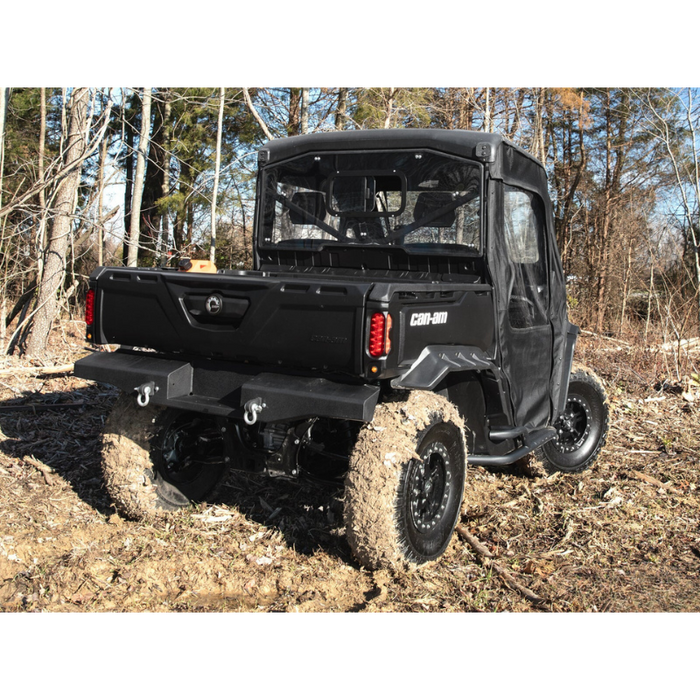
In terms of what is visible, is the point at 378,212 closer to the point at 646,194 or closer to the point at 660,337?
the point at 660,337

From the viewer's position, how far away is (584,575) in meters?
4.15

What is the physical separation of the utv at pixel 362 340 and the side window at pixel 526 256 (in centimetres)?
2

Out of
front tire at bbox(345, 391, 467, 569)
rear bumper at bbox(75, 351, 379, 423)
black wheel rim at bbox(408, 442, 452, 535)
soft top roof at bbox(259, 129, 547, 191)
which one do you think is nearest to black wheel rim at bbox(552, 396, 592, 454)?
soft top roof at bbox(259, 129, 547, 191)

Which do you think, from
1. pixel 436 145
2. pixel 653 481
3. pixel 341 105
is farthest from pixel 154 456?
pixel 341 105

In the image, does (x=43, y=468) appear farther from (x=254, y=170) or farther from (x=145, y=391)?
(x=254, y=170)

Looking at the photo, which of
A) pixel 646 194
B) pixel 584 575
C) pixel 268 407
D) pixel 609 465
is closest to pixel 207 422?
pixel 268 407

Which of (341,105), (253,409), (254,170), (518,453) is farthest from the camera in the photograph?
(254,170)

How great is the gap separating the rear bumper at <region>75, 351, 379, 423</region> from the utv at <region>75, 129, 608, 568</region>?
0.01 meters

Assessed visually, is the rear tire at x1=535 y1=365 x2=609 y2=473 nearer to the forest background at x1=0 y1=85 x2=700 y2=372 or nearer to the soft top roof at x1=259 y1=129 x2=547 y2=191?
the soft top roof at x1=259 y1=129 x2=547 y2=191

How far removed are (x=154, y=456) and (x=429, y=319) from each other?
2.00m

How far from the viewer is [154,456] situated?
462cm

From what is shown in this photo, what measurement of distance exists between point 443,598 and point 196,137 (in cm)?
1558

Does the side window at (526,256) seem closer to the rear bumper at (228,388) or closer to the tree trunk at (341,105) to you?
the rear bumper at (228,388)

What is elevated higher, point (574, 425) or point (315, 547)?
point (574, 425)
